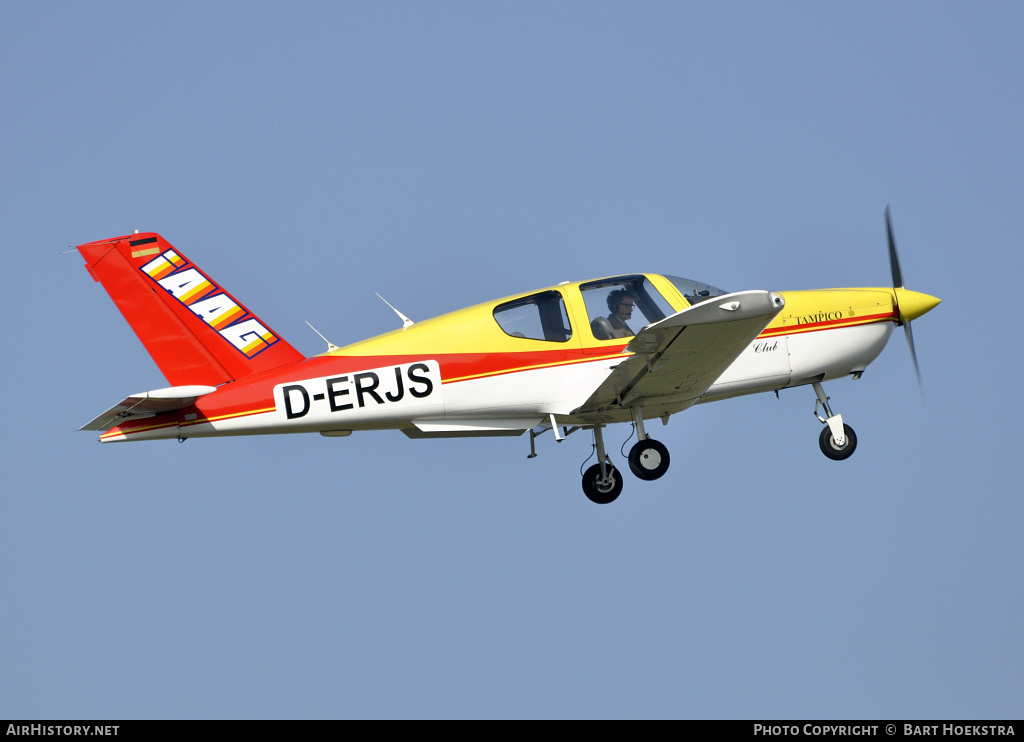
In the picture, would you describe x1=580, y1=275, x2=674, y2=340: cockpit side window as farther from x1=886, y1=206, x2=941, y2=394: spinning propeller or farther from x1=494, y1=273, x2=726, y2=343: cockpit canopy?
x1=886, y1=206, x2=941, y2=394: spinning propeller

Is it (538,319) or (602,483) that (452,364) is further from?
(602,483)

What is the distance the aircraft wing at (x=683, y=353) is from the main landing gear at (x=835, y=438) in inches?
74.1

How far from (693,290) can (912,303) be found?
3108mm

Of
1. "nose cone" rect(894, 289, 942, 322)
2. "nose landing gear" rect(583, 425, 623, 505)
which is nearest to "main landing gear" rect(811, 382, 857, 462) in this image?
"nose cone" rect(894, 289, 942, 322)

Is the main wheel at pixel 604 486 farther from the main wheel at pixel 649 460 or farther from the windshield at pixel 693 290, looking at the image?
the windshield at pixel 693 290

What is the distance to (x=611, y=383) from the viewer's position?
1315 centimetres

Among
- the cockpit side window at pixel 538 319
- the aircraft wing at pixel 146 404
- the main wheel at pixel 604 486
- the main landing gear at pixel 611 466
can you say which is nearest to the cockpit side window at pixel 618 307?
the cockpit side window at pixel 538 319

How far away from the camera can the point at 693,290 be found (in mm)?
13734

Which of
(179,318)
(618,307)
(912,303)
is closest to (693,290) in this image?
(618,307)

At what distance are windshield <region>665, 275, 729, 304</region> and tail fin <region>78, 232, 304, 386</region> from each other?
14.4ft

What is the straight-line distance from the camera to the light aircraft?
12.8 m
